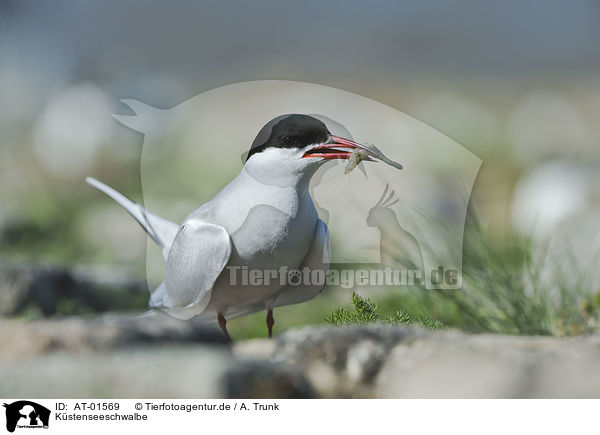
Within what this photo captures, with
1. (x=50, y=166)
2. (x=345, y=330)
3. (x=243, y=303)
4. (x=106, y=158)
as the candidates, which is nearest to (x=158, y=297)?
(x=243, y=303)

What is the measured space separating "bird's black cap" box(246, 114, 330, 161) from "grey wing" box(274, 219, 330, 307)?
0.72ft

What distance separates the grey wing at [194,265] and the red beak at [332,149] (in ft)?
0.90

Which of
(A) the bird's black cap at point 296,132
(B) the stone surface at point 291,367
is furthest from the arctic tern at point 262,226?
(B) the stone surface at point 291,367

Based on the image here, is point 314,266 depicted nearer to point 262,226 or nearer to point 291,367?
point 262,226

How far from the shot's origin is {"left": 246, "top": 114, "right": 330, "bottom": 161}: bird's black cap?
1.40 m

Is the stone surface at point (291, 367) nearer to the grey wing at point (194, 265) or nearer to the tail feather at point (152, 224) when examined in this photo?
the grey wing at point (194, 265)

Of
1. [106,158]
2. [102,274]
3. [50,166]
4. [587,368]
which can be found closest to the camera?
[587,368]

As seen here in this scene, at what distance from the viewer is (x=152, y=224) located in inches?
67.4

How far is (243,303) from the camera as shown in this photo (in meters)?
1.57

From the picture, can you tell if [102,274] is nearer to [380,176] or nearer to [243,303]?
[243,303]
